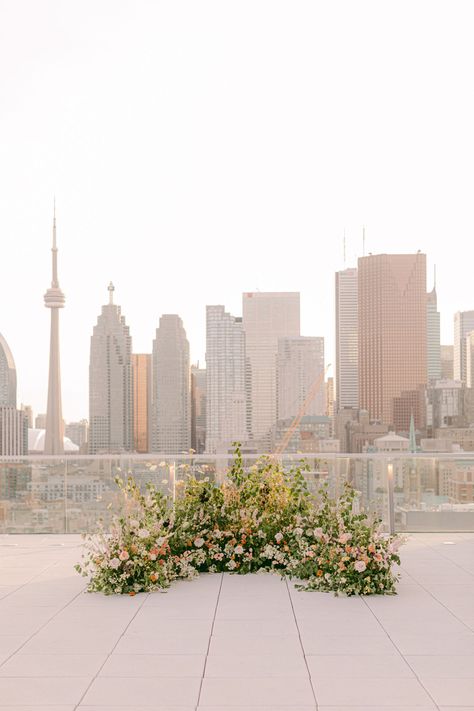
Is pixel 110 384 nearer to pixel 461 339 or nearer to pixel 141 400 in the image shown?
pixel 141 400

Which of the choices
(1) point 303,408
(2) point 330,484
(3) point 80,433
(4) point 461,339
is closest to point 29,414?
(3) point 80,433

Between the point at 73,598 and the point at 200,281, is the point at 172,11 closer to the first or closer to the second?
the point at 73,598

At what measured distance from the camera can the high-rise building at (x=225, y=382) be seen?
99.4 m

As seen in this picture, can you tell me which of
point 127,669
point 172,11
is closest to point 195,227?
point 172,11

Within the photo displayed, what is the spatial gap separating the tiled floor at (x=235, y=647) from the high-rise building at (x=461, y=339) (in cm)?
7935

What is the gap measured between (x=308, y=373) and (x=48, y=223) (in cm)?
4302

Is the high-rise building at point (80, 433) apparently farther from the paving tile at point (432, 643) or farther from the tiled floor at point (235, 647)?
the paving tile at point (432, 643)

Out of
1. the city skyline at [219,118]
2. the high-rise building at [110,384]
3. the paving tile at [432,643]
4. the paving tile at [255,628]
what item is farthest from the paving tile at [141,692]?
the high-rise building at [110,384]

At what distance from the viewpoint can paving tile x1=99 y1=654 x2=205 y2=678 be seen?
4543 mm

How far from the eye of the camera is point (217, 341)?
11288 cm

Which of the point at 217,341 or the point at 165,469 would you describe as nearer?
the point at 165,469

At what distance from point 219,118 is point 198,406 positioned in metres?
78.8

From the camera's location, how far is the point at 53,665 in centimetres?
472

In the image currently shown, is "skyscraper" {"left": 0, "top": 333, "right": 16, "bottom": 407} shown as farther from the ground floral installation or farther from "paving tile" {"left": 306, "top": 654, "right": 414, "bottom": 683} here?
"paving tile" {"left": 306, "top": 654, "right": 414, "bottom": 683}
